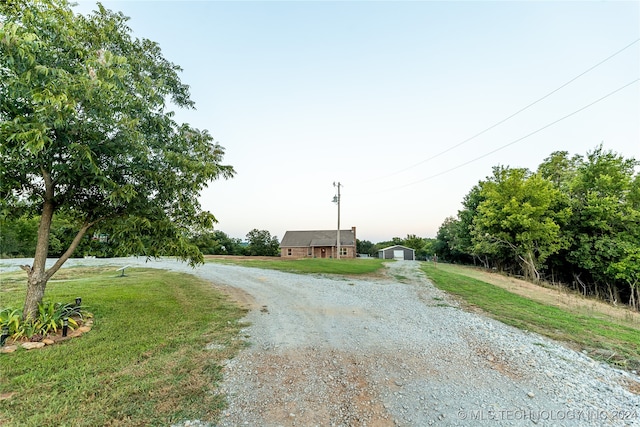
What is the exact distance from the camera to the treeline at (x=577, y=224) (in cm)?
1526

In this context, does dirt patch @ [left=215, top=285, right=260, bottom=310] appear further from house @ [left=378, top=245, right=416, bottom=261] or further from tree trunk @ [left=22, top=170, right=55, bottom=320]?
house @ [left=378, top=245, right=416, bottom=261]

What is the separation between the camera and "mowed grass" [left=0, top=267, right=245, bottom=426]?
2.63 metres

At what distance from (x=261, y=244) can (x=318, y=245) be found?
10.8 meters

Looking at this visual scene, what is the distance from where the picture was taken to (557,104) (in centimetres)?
1145

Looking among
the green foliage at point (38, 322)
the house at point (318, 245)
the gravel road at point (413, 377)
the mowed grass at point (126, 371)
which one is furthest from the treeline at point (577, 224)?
the green foliage at point (38, 322)

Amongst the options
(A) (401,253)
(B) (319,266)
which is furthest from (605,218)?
(A) (401,253)

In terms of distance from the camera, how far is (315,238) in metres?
37.5

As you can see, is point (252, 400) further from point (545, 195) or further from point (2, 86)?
point (545, 195)

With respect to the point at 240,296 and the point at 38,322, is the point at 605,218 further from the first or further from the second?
the point at 38,322

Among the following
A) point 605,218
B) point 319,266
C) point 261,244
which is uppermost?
point 605,218

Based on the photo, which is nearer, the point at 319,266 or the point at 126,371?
the point at 126,371

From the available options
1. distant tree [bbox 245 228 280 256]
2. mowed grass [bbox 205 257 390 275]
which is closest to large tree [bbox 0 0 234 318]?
mowed grass [bbox 205 257 390 275]

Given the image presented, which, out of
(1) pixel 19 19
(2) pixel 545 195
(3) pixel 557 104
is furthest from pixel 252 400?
(2) pixel 545 195

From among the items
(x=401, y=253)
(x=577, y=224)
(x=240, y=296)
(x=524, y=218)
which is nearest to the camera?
(x=240, y=296)
